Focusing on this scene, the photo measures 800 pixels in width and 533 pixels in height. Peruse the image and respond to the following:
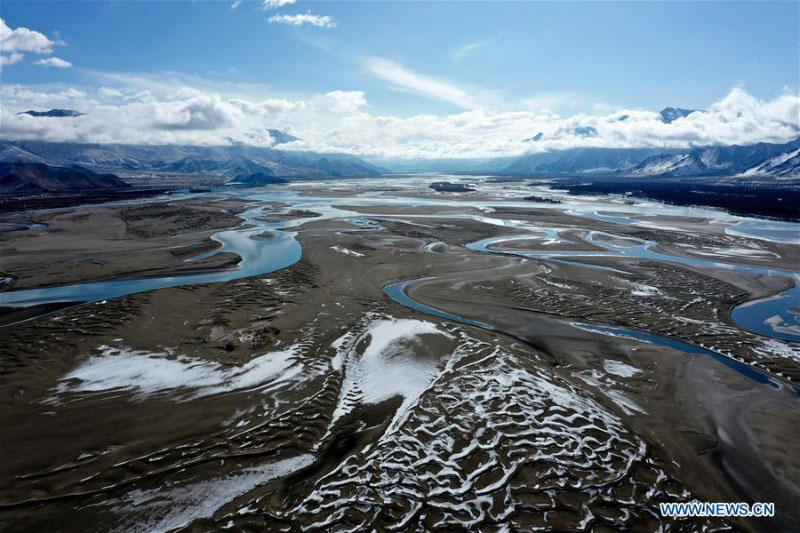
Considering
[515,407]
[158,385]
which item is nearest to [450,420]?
[515,407]

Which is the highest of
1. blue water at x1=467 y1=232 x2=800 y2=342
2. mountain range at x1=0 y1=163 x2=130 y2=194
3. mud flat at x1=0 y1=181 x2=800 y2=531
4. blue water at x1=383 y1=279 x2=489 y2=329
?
mountain range at x1=0 y1=163 x2=130 y2=194

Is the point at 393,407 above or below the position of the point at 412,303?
below

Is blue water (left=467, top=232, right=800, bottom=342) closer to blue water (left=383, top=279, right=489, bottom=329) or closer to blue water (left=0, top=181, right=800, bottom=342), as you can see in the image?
blue water (left=0, top=181, right=800, bottom=342)

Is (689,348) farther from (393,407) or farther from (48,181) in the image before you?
(48,181)

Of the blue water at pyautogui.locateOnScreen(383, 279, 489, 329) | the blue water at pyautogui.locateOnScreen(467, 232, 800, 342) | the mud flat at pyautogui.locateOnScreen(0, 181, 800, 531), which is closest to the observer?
the mud flat at pyautogui.locateOnScreen(0, 181, 800, 531)

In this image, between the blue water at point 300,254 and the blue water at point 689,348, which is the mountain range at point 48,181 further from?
the blue water at point 689,348

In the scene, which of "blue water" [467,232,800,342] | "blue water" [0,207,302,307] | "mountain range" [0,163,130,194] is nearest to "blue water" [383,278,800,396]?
"blue water" [467,232,800,342]

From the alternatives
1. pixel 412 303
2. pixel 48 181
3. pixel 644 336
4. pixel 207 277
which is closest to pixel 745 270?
pixel 644 336

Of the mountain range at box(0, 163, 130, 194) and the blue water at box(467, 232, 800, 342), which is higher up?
the mountain range at box(0, 163, 130, 194)

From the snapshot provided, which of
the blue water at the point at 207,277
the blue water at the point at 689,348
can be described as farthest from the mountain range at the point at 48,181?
the blue water at the point at 689,348
